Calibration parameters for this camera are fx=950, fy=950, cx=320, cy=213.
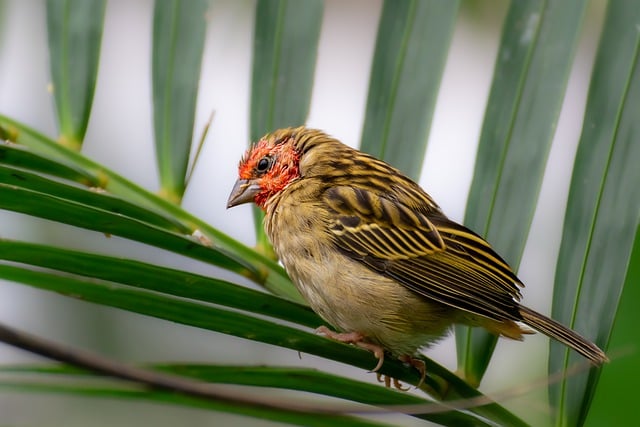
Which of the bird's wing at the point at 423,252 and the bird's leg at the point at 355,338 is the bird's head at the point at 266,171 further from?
the bird's leg at the point at 355,338

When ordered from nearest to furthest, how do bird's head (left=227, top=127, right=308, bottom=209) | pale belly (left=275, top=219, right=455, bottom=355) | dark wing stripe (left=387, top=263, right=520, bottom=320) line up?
1. dark wing stripe (left=387, top=263, right=520, bottom=320)
2. pale belly (left=275, top=219, right=455, bottom=355)
3. bird's head (left=227, top=127, right=308, bottom=209)

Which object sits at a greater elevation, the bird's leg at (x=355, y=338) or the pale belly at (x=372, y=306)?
the pale belly at (x=372, y=306)

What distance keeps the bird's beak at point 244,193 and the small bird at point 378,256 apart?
0.02 m

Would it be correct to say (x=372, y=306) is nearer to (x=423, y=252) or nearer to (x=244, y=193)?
(x=423, y=252)

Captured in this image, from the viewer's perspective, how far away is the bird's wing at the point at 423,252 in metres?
2.78

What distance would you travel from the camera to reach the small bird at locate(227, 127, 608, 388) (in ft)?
9.27

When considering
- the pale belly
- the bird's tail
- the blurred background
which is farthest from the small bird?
the blurred background

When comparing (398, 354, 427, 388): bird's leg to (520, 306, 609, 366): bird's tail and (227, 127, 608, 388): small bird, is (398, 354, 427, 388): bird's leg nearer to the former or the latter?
(227, 127, 608, 388): small bird

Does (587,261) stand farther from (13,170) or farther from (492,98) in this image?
(13,170)

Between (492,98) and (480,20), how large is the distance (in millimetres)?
3424

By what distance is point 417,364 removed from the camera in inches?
105

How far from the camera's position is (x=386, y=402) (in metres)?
2.08

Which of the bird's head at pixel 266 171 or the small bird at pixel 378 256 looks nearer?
the small bird at pixel 378 256

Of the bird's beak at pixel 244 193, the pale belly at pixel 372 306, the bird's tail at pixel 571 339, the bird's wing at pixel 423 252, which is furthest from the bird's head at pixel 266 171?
the bird's tail at pixel 571 339
